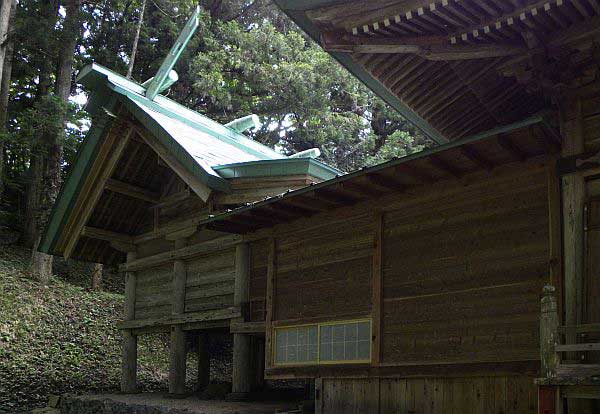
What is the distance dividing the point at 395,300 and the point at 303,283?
1780mm

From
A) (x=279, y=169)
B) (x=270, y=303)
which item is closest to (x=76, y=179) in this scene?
(x=279, y=169)

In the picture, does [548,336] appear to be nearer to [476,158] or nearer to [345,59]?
[476,158]

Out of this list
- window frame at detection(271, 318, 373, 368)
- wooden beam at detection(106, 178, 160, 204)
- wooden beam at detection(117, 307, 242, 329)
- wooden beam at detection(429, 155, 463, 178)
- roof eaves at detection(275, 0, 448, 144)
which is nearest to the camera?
roof eaves at detection(275, 0, 448, 144)

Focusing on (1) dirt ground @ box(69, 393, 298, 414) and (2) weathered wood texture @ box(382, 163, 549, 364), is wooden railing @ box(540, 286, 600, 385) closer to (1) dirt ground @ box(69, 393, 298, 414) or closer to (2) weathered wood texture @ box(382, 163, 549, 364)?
(2) weathered wood texture @ box(382, 163, 549, 364)

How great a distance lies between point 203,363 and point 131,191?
404 centimetres

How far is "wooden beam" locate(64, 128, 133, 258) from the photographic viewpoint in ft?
42.0

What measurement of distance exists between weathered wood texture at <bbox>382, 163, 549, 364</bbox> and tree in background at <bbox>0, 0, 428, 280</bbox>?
17087 mm

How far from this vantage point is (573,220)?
6.32m

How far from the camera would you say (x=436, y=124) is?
8695mm

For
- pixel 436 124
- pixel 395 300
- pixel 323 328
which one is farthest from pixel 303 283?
pixel 436 124

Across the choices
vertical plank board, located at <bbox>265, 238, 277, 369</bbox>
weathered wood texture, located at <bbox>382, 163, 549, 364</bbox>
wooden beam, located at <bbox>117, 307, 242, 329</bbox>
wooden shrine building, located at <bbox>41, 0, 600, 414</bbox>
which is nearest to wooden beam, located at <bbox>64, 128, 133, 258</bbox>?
wooden shrine building, located at <bbox>41, 0, 600, 414</bbox>

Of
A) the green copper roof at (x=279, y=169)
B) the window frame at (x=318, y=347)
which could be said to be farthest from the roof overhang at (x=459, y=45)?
the window frame at (x=318, y=347)

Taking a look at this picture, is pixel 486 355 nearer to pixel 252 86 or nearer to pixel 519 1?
pixel 519 1

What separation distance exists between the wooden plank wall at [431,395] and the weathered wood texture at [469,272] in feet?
0.88
